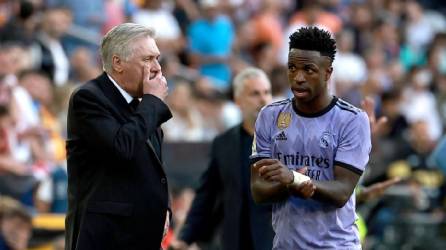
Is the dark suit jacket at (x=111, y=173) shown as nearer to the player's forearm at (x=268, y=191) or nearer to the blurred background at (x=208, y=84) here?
the player's forearm at (x=268, y=191)

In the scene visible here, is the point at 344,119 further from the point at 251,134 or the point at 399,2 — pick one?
the point at 399,2

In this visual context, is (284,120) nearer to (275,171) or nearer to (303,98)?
(303,98)

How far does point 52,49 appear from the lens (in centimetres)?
1474

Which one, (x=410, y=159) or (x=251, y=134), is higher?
(x=251, y=134)

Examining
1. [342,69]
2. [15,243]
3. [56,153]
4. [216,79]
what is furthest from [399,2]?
[15,243]

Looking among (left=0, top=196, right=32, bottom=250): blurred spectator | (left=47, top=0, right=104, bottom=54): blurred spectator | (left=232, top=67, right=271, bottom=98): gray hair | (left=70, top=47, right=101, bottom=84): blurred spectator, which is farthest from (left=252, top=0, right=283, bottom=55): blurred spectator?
(left=232, top=67, right=271, bottom=98): gray hair

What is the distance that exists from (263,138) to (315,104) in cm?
38

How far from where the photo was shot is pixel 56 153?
1309 centimetres

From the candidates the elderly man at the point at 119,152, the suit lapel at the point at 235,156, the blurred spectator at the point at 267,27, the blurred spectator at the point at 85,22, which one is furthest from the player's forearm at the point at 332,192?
the blurred spectator at the point at 267,27

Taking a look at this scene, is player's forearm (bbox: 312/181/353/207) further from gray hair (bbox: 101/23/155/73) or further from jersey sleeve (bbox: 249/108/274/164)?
gray hair (bbox: 101/23/155/73)

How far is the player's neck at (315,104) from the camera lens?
253 inches

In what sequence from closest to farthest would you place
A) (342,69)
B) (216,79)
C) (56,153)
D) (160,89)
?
(160,89) → (56,153) → (216,79) → (342,69)

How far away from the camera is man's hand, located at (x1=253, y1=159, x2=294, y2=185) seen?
6.15 metres

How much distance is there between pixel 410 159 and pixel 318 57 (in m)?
9.47
